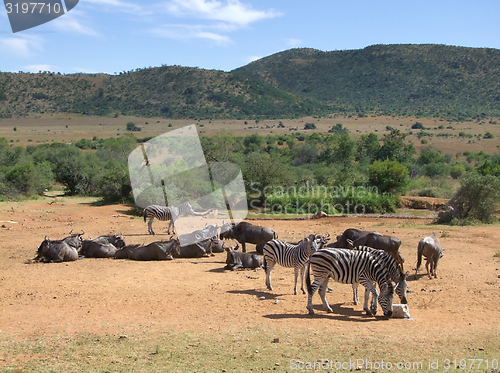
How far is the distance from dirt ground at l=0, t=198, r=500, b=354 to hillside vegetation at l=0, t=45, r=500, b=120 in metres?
74.9

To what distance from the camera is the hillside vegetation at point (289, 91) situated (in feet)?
296

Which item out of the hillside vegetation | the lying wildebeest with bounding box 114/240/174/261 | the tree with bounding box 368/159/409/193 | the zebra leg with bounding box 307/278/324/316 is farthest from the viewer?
the hillside vegetation

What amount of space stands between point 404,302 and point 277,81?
356 feet

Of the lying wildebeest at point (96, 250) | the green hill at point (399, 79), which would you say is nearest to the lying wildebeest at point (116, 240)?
the lying wildebeest at point (96, 250)

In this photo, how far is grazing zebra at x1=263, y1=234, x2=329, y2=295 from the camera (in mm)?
10570

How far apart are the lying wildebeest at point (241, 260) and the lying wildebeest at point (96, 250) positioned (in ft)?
12.8

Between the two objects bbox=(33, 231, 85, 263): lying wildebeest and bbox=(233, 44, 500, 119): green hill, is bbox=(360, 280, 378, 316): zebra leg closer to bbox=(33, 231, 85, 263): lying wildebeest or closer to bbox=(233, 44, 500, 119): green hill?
bbox=(33, 231, 85, 263): lying wildebeest

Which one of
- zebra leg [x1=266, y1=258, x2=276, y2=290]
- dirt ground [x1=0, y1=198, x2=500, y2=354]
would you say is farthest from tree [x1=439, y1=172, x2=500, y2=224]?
zebra leg [x1=266, y1=258, x2=276, y2=290]

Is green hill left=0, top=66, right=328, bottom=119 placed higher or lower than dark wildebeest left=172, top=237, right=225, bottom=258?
higher

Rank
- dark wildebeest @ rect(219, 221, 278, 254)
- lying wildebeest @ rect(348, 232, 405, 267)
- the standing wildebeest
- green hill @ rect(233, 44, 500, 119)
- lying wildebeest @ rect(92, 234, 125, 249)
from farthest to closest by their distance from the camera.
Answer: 1. green hill @ rect(233, 44, 500, 119)
2. lying wildebeest @ rect(92, 234, 125, 249)
3. dark wildebeest @ rect(219, 221, 278, 254)
4. lying wildebeest @ rect(348, 232, 405, 267)
5. the standing wildebeest

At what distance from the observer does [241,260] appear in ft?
43.8

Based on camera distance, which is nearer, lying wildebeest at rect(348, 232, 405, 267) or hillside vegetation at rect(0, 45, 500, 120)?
lying wildebeest at rect(348, 232, 405, 267)

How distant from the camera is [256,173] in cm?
2872

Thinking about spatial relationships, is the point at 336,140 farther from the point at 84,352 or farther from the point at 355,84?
the point at 355,84
